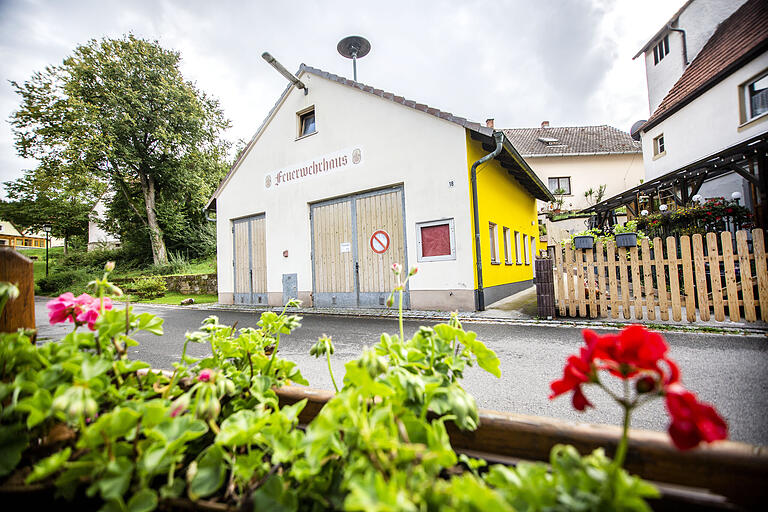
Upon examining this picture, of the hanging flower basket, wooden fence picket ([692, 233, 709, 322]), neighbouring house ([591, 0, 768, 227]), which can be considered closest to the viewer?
wooden fence picket ([692, 233, 709, 322])

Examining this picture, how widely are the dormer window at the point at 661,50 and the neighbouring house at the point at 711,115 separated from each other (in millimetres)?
80

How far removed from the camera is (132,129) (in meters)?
19.5

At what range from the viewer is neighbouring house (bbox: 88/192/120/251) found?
2486cm

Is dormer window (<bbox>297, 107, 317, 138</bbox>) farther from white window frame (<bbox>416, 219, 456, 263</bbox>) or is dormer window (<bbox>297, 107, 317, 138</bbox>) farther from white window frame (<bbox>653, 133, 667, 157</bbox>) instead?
white window frame (<bbox>653, 133, 667, 157</bbox>)

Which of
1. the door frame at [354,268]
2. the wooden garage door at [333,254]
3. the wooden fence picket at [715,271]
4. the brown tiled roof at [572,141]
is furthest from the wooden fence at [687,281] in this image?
the brown tiled roof at [572,141]

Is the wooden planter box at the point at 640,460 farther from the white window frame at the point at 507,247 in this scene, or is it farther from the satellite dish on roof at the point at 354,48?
the satellite dish on roof at the point at 354,48

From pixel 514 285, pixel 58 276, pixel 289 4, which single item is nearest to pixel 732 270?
pixel 514 285

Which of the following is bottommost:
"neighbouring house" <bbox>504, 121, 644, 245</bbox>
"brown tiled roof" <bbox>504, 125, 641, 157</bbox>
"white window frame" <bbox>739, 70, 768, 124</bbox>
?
"white window frame" <bbox>739, 70, 768, 124</bbox>

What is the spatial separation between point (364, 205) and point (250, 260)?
4.85 meters

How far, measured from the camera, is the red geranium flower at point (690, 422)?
0.46m

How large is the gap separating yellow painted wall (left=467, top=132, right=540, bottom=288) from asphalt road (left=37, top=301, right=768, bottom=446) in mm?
3063

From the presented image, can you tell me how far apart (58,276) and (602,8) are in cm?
2808

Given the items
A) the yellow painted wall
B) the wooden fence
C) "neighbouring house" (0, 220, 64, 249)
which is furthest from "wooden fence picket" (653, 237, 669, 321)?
"neighbouring house" (0, 220, 64, 249)

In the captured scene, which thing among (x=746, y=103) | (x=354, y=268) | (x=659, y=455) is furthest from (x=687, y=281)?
(x=746, y=103)
